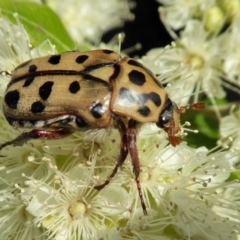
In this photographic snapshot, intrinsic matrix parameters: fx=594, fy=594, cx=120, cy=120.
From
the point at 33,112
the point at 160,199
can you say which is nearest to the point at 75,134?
the point at 33,112

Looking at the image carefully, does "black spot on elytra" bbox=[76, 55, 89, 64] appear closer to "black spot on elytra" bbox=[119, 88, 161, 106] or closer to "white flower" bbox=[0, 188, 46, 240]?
"black spot on elytra" bbox=[119, 88, 161, 106]

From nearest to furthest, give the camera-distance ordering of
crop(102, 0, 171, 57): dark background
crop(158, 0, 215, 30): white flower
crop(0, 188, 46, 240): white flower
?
crop(0, 188, 46, 240): white flower, crop(158, 0, 215, 30): white flower, crop(102, 0, 171, 57): dark background

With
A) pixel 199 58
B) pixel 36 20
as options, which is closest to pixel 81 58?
pixel 36 20

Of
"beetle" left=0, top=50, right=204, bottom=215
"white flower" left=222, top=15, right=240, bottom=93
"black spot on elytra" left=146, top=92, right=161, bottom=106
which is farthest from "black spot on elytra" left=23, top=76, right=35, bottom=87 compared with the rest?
"white flower" left=222, top=15, right=240, bottom=93

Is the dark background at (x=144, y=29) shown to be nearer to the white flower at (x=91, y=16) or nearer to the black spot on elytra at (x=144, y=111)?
the white flower at (x=91, y=16)

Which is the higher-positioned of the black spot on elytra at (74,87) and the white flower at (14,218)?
the black spot on elytra at (74,87)

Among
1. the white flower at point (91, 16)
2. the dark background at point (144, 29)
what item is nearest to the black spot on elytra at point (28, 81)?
the white flower at point (91, 16)
